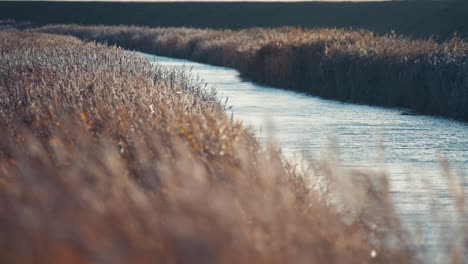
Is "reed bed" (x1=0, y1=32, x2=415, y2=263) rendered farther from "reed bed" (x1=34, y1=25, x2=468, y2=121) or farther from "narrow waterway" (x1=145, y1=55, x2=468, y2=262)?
"reed bed" (x1=34, y1=25, x2=468, y2=121)

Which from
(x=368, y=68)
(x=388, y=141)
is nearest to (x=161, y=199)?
(x=388, y=141)

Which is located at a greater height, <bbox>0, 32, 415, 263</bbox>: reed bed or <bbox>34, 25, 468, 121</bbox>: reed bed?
<bbox>0, 32, 415, 263</bbox>: reed bed

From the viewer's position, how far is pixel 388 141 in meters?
14.4

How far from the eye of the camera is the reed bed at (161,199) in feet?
15.1

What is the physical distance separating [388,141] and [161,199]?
8253 mm

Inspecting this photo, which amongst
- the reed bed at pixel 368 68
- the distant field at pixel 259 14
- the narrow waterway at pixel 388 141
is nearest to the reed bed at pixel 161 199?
the narrow waterway at pixel 388 141

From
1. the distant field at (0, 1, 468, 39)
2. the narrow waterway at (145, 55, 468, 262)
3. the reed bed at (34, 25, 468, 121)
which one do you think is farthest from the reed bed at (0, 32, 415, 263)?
the distant field at (0, 1, 468, 39)

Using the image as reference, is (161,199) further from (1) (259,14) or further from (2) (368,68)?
(1) (259,14)

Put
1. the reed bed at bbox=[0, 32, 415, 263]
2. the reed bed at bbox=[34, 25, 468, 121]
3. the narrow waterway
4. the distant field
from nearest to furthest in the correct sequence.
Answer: the reed bed at bbox=[0, 32, 415, 263], the narrow waterway, the reed bed at bbox=[34, 25, 468, 121], the distant field

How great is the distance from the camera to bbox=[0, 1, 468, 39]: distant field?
77.3 meters

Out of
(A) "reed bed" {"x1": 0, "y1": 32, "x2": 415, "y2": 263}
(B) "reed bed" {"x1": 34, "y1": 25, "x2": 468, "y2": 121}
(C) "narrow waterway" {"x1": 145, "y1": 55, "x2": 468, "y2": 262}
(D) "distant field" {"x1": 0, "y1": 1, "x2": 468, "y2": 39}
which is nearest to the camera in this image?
(A) "reed bed" {"x1": 0, "y1": 32, "x2": 415, "y2": 263}

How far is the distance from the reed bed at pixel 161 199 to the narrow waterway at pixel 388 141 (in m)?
0.45

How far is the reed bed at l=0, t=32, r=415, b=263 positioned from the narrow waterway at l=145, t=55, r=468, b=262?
45cm

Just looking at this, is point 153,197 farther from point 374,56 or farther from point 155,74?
point 374,56
